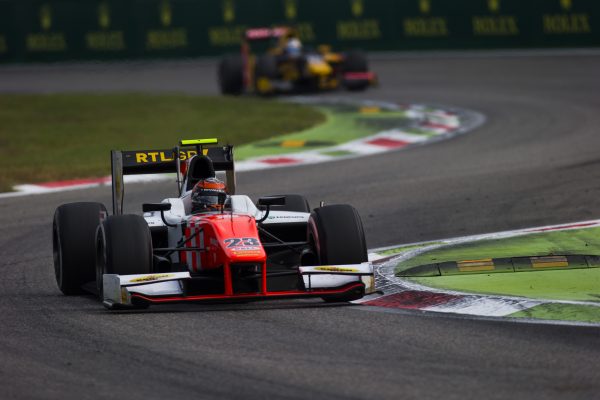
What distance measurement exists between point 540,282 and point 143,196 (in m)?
6.87

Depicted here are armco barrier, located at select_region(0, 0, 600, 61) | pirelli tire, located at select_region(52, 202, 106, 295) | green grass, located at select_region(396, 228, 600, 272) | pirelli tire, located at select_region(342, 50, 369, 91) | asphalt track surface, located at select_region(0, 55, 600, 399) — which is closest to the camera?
asphalt track surface, located at select_region(0, 55, 600, 399)

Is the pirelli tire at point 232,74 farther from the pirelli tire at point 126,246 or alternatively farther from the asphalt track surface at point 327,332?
the pirelli tire at point 126,246

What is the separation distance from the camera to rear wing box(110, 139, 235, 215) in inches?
422

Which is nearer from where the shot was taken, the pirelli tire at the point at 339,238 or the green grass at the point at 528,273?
the green grass at the point at 528,273

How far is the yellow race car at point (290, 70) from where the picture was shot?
28.3 m

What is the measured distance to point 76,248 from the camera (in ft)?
33.0

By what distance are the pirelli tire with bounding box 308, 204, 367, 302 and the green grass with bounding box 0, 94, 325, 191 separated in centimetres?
798

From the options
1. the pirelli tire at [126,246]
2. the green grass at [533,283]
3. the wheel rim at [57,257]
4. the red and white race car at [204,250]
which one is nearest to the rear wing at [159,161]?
the red and white race car at [204,250]

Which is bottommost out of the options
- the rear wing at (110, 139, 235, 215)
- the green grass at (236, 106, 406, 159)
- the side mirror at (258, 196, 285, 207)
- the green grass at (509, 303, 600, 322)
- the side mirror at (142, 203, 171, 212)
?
the green grass at (236, 106, 406, 159)

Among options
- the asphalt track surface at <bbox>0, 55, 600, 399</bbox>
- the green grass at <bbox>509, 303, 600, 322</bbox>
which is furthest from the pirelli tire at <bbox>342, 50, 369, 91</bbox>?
the green grass at <bbox>509, 303, 600, 322</bbox>

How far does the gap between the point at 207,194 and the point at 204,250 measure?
2.23ft

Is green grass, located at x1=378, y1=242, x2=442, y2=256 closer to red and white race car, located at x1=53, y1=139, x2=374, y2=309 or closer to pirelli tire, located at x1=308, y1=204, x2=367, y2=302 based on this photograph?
red and white race car, located at x1=53, y1=139, x2=374, y2=309

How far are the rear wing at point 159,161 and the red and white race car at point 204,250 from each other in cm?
2

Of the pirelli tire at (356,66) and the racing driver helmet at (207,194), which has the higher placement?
the racing driver helmet at (207,194)
